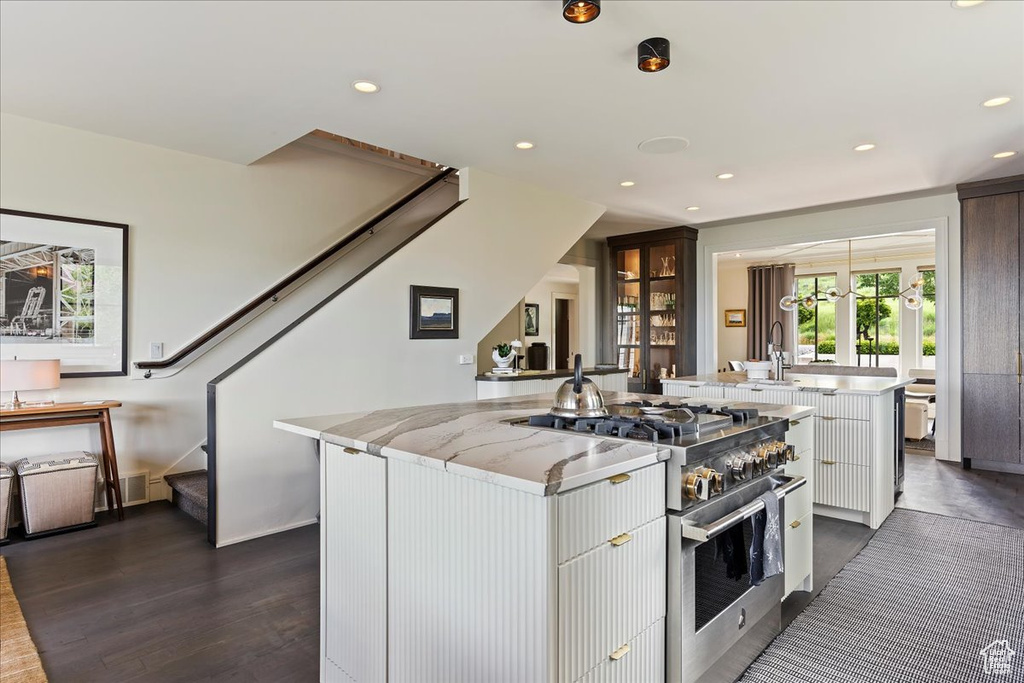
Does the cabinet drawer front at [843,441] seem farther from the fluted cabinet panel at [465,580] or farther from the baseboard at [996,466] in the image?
the fluted cabinet panel at [465,580]

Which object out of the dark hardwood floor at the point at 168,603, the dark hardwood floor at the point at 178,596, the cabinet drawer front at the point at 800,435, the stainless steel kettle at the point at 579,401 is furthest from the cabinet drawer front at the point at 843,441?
the dark hardwood floor at the point at 168,603

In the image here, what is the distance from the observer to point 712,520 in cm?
174

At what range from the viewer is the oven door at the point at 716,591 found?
164 cm

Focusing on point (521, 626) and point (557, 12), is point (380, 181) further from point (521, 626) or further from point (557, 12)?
point (521, 626)

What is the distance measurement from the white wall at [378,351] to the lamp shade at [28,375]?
1.07 m

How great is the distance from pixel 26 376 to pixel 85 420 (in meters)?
0.45

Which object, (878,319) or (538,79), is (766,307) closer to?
(878,319)

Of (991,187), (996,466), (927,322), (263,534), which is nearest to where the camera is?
(263,534)

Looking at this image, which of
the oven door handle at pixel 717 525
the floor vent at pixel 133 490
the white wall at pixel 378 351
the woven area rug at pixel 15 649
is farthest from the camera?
the floor vent at pixel 133 490

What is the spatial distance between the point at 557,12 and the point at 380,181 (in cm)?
345

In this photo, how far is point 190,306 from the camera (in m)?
4.24

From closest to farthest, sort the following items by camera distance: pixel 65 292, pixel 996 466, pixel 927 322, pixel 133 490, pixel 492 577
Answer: pixel 492 577 < pixel 65 292 < pixel 133 490 < pixel 996 466 < pixel 927 322

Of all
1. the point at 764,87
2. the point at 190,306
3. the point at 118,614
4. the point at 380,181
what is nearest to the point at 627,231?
the point at 380,181

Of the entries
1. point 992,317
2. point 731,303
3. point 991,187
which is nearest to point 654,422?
point 992,317
